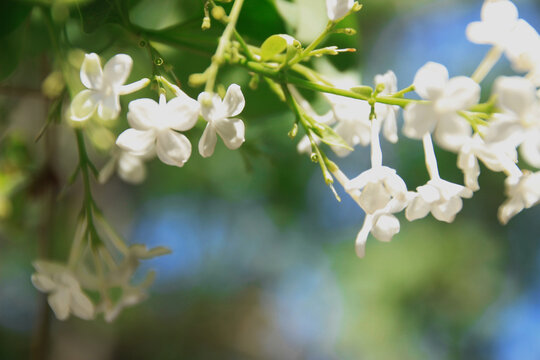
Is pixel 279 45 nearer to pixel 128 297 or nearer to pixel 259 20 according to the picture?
pixel 259 20

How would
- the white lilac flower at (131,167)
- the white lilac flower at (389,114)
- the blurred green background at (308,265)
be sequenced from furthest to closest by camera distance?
the blurred green background at (308,265) → the white lilac flower at (131,167) → the white lilac flower at (389,114)

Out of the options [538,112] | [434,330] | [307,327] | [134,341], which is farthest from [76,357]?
[538,112]

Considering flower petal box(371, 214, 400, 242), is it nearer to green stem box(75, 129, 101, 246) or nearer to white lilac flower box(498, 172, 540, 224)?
white lilac flower box(498, 172, 540, 224)

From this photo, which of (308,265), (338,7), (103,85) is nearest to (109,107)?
(103,85)

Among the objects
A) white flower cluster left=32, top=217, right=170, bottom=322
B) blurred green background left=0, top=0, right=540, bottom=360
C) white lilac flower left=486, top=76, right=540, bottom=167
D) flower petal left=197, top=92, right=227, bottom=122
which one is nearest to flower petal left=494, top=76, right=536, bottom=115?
white lilac flower left=486, top=76, right=540, bottom=167

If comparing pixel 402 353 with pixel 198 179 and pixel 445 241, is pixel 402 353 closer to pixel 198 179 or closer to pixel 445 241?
pixel 445 241

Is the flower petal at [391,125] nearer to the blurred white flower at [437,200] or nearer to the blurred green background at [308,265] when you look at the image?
the blurred white flower at [437,200]

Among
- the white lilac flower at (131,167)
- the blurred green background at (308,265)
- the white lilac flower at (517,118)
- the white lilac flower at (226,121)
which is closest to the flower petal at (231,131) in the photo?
the white lilac flower at (226,121)
